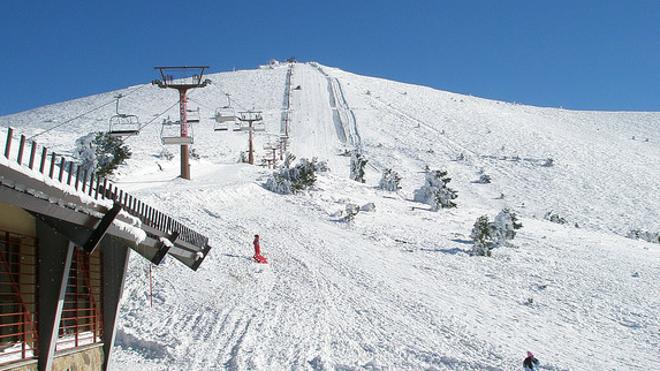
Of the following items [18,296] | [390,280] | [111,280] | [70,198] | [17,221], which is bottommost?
[390,280]

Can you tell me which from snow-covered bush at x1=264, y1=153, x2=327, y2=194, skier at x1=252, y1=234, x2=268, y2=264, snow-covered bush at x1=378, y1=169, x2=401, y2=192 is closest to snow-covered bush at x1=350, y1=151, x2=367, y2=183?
snow-covered bush at x1=378, y1=169, x2=401, y2=192

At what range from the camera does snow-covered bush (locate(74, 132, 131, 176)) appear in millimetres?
26300

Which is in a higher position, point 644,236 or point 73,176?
point 73,176

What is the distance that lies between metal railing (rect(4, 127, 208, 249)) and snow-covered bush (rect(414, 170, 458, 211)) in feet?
72.6

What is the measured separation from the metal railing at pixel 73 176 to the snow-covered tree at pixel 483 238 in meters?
12.6

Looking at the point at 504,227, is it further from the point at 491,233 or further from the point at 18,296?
the point at 18,296

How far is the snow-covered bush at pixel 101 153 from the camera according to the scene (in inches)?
1035

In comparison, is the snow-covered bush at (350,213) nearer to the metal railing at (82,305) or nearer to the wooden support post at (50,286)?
the metal railing at (82,305)

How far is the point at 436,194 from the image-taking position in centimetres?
2947

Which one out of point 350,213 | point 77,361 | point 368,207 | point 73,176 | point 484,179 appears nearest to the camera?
point 73,176

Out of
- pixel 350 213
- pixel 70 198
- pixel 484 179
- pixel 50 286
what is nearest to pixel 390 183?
pixel 350 213

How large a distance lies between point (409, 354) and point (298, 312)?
2.99 metres

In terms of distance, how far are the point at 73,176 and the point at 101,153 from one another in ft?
79.2

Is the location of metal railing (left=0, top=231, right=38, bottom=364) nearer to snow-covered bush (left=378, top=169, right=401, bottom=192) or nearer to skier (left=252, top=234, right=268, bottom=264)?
skier (left=252, top=234, right=268, bottom=264)
